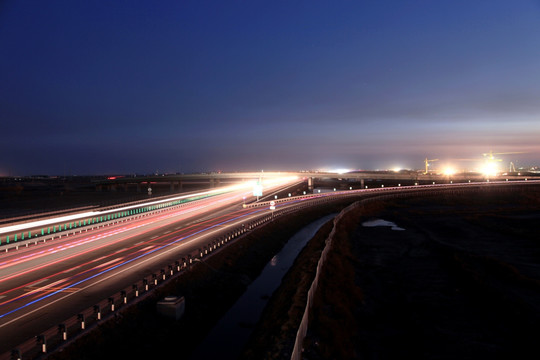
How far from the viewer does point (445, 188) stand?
13000cm

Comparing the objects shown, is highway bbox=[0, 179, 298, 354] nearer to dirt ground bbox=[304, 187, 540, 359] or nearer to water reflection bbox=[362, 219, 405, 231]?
dirt ground bbox=[304, 187, 540, 359]

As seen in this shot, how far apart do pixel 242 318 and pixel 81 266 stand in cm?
1445

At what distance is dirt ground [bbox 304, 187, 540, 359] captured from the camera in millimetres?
20141

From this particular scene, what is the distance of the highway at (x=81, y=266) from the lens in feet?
62.6

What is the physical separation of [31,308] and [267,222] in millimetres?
37102

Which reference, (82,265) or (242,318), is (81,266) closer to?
(82,265)

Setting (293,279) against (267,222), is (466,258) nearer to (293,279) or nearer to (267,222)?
(293,279)

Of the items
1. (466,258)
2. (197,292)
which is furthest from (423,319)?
(466,258)

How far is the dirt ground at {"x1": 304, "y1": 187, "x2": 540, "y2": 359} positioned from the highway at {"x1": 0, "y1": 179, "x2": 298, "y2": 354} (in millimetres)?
14260

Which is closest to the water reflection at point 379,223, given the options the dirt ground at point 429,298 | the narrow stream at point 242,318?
the dirt ground at point 429,298

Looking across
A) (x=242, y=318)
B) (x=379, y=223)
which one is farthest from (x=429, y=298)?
(x=379, y=223)

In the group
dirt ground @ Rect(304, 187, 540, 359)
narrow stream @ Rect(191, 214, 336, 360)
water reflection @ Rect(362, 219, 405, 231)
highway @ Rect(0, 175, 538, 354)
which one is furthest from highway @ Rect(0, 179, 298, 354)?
water reflection @ Rect(362, 219, 405, 231)

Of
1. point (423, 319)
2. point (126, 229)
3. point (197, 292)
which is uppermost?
point (126, 229)

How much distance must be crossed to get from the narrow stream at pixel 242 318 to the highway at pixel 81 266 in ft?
23.4
